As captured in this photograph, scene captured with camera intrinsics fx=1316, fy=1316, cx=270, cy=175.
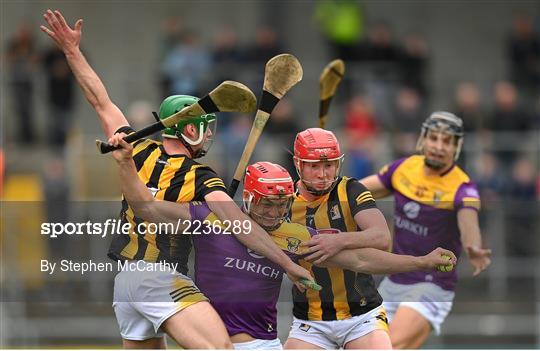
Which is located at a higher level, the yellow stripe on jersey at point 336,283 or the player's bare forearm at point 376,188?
the player's bare forearm at point 376,188

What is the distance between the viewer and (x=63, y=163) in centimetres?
1290

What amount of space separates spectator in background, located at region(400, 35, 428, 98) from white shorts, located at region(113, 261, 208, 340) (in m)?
8.10

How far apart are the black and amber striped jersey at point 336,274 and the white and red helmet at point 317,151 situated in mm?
75


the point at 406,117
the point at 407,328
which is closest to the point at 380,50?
the point at 406,117

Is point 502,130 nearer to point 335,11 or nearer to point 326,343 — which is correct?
point 335,11

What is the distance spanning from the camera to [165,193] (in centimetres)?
654

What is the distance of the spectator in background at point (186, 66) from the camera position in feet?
45.1

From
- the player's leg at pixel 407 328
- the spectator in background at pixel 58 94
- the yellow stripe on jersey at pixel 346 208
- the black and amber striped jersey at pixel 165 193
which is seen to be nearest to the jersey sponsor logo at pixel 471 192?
the player's leg at pixel 407 328

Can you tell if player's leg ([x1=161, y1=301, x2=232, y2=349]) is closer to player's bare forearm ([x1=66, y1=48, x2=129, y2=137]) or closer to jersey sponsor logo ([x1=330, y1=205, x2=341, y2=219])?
jersey sponsor logo ([x1=330, y1=205, x2=341, y2=219])

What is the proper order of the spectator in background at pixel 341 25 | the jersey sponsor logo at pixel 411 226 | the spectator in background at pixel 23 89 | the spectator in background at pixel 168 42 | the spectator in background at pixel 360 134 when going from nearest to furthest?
the jersey sponsor logo at pixel 411 226 → the spectator in background at pixel 360 134 → the spectator in background at pixel 23 89 → the spectator in background at pixel 168 42 → the spectator in background at pixel 341 25

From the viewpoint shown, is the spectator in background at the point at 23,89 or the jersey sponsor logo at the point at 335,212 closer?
the jersey sponsor logo at the point at 335,212

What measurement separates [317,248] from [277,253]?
0.23m

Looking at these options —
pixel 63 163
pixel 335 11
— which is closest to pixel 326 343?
pixel 63 163
